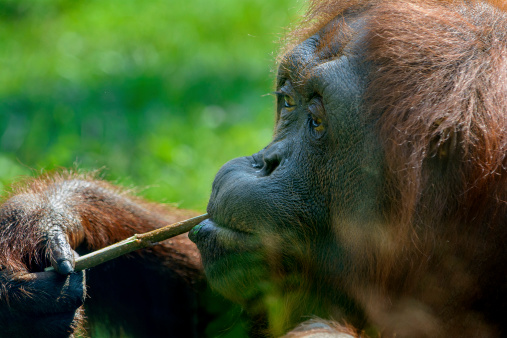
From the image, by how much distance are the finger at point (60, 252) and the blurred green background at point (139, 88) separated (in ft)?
4.73

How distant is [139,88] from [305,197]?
3.25m

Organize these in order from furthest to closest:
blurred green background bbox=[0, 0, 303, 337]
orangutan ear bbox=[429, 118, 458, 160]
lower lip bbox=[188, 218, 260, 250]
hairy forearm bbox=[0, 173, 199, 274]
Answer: blurred green background bbox=[0, 0, 303, 337] → hairy forearm bbox=[0, 173, 199, 274] → lower lip bbox=[188, 218, 260, 250] → orangutan ear bbox=[429, 118, 458, 160]

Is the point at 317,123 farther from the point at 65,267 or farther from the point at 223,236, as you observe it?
the point at 65,267

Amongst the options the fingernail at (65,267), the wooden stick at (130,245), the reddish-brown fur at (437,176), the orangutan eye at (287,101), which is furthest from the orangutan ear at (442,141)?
the fingernail at (65,267)

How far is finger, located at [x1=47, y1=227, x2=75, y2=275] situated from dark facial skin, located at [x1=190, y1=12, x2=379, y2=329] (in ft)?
1.69

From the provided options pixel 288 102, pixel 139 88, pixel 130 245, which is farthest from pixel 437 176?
pixel 139 88

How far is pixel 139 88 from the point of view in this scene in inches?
201

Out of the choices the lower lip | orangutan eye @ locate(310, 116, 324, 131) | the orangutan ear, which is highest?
orangutan eye @ locate(310, 116, 324, 131)

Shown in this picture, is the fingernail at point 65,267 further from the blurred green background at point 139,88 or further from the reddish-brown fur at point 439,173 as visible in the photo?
the blurred green background at point 139,88

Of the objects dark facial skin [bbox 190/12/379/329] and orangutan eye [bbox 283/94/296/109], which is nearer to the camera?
dark facial skin [bbox 190/12/379/329]

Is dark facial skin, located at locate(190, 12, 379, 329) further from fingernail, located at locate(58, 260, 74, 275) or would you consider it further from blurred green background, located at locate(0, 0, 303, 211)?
blurred green background, located at locate(0, 0, 303, 211)

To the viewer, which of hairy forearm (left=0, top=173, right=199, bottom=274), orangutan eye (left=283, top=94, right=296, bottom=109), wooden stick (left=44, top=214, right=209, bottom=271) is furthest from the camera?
hairy forearm (left=0, top=173, right=199, bottom=274)

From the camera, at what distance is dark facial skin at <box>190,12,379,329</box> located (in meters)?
2.03

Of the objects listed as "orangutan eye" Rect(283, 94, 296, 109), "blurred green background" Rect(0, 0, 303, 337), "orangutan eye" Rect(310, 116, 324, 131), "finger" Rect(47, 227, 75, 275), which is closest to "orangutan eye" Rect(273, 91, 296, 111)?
"orangutan eye" Rect(283, 94, 296, 109)
